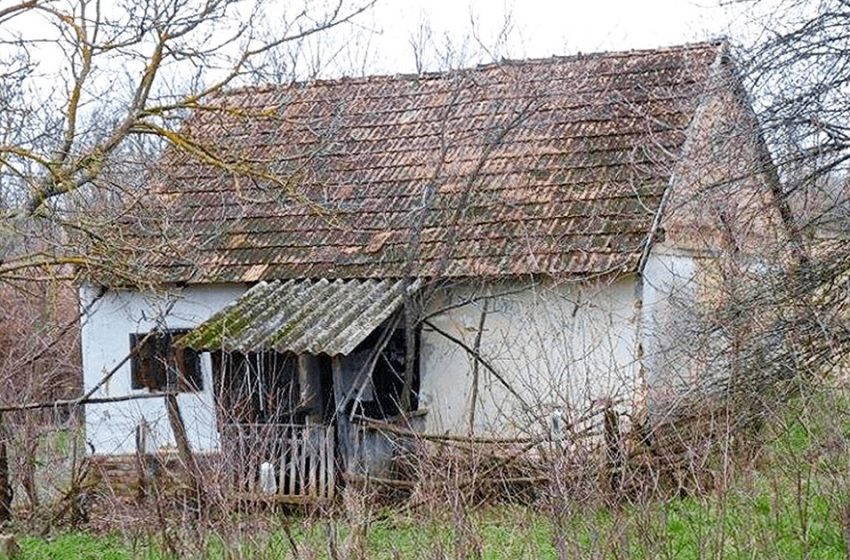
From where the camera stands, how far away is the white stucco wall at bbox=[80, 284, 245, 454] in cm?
1434

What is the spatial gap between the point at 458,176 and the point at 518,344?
8.53ft

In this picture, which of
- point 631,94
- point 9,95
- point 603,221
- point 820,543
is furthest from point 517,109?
point 820,543

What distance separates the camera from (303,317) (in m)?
12.7

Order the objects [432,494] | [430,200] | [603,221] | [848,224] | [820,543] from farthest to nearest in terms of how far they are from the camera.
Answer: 1. [430,200]
2. [603,221]
3. [848,224]
4. [820,543]
5. [432,494]

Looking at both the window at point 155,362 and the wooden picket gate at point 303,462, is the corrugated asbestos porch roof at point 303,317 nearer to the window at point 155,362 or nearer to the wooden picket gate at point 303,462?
the wooden picket gate at point 303,462

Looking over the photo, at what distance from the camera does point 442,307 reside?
13.3 m

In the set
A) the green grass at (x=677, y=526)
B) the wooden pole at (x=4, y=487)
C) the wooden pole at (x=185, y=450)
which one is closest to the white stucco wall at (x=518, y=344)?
the wooden pole at (x=185, y=450)

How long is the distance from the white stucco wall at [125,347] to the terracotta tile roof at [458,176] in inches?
17.4

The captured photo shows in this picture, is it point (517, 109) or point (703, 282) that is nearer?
point (703, 282)

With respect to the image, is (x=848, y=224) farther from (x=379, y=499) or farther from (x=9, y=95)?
(x=9, y=95)

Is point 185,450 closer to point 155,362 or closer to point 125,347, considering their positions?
point 155,362

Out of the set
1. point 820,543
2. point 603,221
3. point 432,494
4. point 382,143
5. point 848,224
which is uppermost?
point 382,143

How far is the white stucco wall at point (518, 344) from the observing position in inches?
482

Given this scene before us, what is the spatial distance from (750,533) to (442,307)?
23.1 feet
